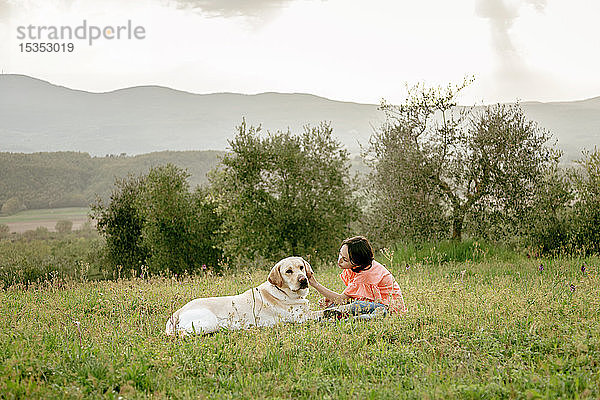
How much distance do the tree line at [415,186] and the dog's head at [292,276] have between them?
846 centimetres

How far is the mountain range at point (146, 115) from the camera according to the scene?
9638 centimetres

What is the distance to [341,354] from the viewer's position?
577cm

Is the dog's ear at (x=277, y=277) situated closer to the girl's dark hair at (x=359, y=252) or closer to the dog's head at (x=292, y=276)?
the dog's head at (x=292, y=276)

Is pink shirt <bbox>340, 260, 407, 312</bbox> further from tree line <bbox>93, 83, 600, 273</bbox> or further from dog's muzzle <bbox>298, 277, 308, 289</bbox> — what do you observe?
tree line <bbox>93, 83, 600, 273</bbox>

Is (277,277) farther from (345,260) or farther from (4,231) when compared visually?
(4,231)

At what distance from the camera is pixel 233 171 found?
21.7 metres

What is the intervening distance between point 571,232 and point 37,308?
14.8 metres

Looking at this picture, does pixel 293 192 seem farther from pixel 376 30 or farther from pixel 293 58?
pixel 293 58

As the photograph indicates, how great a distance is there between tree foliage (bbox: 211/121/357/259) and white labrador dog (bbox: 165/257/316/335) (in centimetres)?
1267

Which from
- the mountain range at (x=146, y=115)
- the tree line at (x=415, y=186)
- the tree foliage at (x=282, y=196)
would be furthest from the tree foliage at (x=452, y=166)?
the mountain range at (x=146, y=115)

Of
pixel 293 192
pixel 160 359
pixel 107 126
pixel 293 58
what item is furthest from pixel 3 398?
pixel 107 126

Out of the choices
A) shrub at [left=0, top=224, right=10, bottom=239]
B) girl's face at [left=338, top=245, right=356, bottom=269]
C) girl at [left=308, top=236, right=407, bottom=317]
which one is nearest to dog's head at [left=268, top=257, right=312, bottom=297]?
girl at [left=308, top=236, right=407, bottom=317]

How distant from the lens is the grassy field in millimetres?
4773

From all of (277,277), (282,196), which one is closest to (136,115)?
(282,196)
